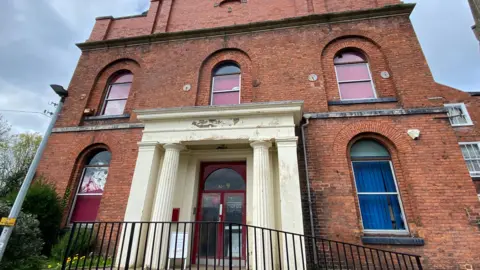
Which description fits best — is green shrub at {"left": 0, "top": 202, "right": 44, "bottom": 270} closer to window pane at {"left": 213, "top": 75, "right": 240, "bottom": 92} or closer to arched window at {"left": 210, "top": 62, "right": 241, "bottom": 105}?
arched window at {"left": 210, "top": 62, "right": 241, "bottom": 105}

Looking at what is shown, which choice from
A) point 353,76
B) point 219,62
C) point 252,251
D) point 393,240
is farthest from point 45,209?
point 353,76

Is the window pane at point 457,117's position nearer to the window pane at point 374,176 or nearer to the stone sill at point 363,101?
the stone sill at point 363,101

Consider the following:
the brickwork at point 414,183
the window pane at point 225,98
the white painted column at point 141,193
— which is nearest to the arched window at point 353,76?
the brickwork at point 414,183

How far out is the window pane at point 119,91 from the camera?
9047 millimetres

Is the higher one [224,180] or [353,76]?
[353,76]

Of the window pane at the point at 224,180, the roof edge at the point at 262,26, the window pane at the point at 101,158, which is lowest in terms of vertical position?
the window pane at the point at 224,180

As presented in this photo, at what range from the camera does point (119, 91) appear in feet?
30.1

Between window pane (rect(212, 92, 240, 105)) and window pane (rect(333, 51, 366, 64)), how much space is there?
3.73 meters

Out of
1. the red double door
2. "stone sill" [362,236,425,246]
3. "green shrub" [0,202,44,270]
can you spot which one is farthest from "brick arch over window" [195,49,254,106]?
"green shrub" [0,202,44,270]

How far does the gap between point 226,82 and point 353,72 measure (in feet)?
14.6

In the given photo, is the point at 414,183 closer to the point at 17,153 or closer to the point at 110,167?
the point at 110,167

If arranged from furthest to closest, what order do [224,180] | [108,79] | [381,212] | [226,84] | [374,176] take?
[108,79] < [226,84] < [224,180] < [374,176] < [381,212]

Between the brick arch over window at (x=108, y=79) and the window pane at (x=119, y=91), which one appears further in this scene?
the window pane at (x=119, y=91)

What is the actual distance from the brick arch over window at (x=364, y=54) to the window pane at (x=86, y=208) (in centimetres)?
813
